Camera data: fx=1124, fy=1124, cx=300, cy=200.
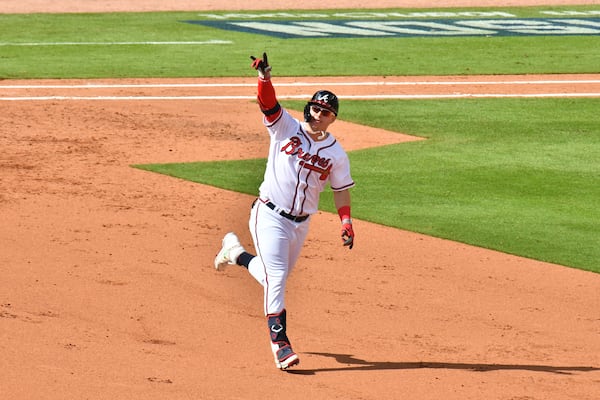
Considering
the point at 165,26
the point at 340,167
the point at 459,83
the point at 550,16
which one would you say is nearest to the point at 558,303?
the point at 340,167

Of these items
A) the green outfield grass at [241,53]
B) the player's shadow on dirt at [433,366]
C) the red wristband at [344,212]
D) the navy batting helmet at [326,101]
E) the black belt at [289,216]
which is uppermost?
the navy batting helmet at [326,101]

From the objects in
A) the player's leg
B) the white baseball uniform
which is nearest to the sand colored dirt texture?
the player's leg

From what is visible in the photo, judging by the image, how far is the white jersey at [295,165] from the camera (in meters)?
8.41

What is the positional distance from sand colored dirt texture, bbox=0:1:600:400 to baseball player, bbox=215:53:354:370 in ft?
1.61

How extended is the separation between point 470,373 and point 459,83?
1535cm

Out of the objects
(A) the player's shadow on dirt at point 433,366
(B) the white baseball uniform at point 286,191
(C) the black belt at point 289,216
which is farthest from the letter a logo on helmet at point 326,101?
(A) the player's shadow on dirt at point 433,366

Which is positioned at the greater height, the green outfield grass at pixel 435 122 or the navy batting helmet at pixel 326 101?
the navy batting helmet at pixel 326 101

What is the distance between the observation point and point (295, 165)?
27.6 ft

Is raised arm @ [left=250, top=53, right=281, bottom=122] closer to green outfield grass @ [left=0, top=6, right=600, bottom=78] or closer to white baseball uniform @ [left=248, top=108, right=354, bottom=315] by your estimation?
white baseball uniform @ [left=248, top=108, right=354, bottom=315]

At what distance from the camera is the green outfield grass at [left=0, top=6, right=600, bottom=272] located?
42.6ft

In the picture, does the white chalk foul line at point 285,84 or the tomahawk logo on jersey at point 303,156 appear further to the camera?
the white chalk foul line at point 285,84

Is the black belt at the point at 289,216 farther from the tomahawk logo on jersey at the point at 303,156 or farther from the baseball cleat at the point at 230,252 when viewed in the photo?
the baseball cleat at the point at 230,252

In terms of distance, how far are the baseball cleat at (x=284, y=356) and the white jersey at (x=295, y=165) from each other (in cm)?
101

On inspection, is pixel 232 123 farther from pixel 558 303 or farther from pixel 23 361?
pixel 23 361
